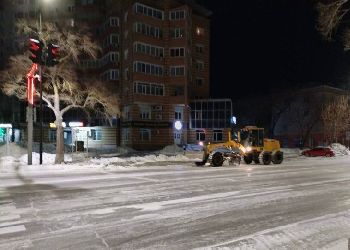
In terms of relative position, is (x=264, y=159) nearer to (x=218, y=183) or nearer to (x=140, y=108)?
(x=218, y=183)

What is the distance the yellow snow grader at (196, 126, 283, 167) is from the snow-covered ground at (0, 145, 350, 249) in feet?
35.4

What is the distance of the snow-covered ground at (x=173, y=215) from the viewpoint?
26.8 feet

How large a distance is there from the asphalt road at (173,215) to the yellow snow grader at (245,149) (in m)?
11.3

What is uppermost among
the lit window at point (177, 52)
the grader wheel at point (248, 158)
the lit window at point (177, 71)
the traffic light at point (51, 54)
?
the lit window at point (177, 52)

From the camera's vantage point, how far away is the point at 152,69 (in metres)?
61.4

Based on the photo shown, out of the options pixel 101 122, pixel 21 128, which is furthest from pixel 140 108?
pixel 21 128

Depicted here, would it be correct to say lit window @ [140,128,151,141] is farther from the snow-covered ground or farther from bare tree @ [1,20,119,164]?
the snow-covered ground

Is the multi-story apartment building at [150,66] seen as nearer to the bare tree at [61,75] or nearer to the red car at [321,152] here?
the red car at [321,152]

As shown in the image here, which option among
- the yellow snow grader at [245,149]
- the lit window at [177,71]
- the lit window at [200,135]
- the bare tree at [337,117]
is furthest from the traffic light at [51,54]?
the bare tree at [337,117]

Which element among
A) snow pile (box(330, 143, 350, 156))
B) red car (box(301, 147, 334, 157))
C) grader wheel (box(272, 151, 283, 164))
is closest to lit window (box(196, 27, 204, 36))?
snow pile (box(330, 143, 350, 156))

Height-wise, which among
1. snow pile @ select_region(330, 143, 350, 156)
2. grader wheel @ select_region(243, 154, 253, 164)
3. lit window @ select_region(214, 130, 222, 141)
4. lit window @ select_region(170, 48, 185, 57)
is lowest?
snow pile @ select_region(330, 143, 350, 156)

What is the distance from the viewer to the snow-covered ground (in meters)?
8.16

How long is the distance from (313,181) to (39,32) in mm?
18287

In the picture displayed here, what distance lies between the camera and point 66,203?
1214 cm
